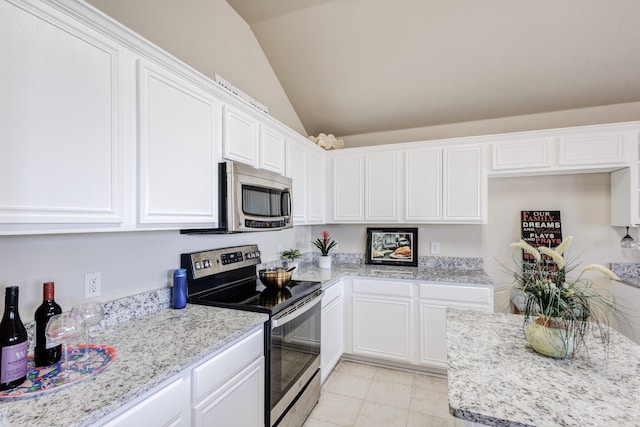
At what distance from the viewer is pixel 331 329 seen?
277cm

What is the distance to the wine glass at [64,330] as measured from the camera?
40.5 inches

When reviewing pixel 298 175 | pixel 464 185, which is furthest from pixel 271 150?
pixel 464 185

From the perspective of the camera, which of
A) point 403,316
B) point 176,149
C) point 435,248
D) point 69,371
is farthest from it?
point 435,248

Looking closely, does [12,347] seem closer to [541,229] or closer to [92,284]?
[92,284]

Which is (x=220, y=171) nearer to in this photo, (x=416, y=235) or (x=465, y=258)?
(x=416, y=235)

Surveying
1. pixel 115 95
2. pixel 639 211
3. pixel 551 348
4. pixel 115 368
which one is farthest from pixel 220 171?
pixel 639 211

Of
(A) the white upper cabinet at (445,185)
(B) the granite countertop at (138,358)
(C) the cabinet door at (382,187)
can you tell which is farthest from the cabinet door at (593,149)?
(B) the granite countertop at (138,358)

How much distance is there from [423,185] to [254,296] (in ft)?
6.78

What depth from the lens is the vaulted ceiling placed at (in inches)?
92.3

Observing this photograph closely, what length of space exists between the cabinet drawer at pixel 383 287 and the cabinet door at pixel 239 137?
161 cm

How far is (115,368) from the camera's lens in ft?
3.56

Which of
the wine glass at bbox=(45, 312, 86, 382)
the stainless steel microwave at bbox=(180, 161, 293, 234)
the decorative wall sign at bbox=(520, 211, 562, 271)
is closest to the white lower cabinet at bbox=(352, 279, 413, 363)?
the stainless steel microwave at bbox=(180, 161, 293, 234)

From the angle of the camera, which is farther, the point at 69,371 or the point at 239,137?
the point at 239,137

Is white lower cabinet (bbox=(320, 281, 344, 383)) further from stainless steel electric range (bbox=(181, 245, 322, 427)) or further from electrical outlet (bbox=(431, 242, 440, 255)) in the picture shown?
electrical outlet (bbox=(431, 242, 440, 255))
